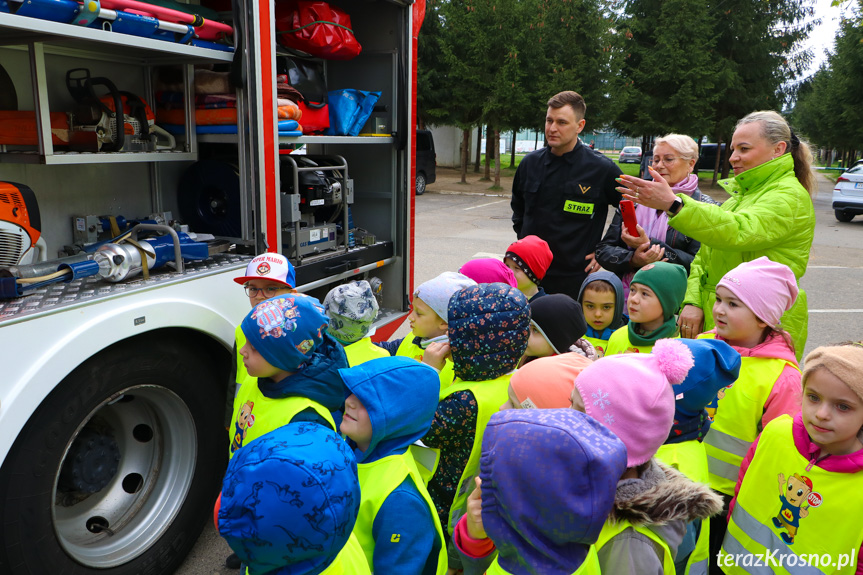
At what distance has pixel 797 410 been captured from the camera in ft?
7.62

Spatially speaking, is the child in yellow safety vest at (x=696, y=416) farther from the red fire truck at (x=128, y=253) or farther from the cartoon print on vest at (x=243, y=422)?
the red fire truck at (x=128, y=253)

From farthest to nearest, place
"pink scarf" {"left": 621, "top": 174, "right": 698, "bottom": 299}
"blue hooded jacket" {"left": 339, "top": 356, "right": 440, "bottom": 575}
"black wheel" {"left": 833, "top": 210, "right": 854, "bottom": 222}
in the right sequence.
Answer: "black wheel" {"left": 833, "top": 210, "right": 854, "bottom": 222}
"pink scarf" {"left": 621, "top": 174, "right": 698, "bottom": 299}
"blue hooded jacket" {"left": 339, "top": 356, "right": 440, "bottom": 575}

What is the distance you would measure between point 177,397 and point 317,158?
87.8 inches

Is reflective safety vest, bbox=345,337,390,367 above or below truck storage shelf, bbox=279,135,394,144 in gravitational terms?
below

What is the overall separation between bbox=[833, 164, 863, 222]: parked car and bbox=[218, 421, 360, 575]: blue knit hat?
18.2m

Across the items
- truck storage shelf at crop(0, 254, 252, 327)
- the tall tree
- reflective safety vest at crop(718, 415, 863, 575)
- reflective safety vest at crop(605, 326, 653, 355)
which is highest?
the tall tree

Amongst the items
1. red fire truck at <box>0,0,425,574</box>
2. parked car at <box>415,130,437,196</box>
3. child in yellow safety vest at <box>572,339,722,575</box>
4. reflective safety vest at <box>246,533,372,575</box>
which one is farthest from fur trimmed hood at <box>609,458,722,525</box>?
parked car at <box>415,130,437,196</box>

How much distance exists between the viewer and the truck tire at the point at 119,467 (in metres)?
2.26

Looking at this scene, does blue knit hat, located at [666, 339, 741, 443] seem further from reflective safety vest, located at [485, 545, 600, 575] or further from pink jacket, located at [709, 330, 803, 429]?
reflective safety vest, located at [485, 545, 600, 575]

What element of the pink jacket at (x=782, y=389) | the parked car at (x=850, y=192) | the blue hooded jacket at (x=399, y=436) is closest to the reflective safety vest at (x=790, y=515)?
the pink jacket at (x=782, y=389)

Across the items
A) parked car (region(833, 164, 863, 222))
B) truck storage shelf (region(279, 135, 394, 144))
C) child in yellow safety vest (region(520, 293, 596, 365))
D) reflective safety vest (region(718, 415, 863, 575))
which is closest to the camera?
reflective safety vest (region(718, 415, 863, 575))

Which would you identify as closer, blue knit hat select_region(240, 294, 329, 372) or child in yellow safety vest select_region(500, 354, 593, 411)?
child in yellow safety vest select_region(500, 354, 593, 411)

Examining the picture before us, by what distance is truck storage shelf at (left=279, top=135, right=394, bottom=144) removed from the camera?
3598 mm

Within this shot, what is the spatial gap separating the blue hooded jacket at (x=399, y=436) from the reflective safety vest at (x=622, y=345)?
137 centimetres
